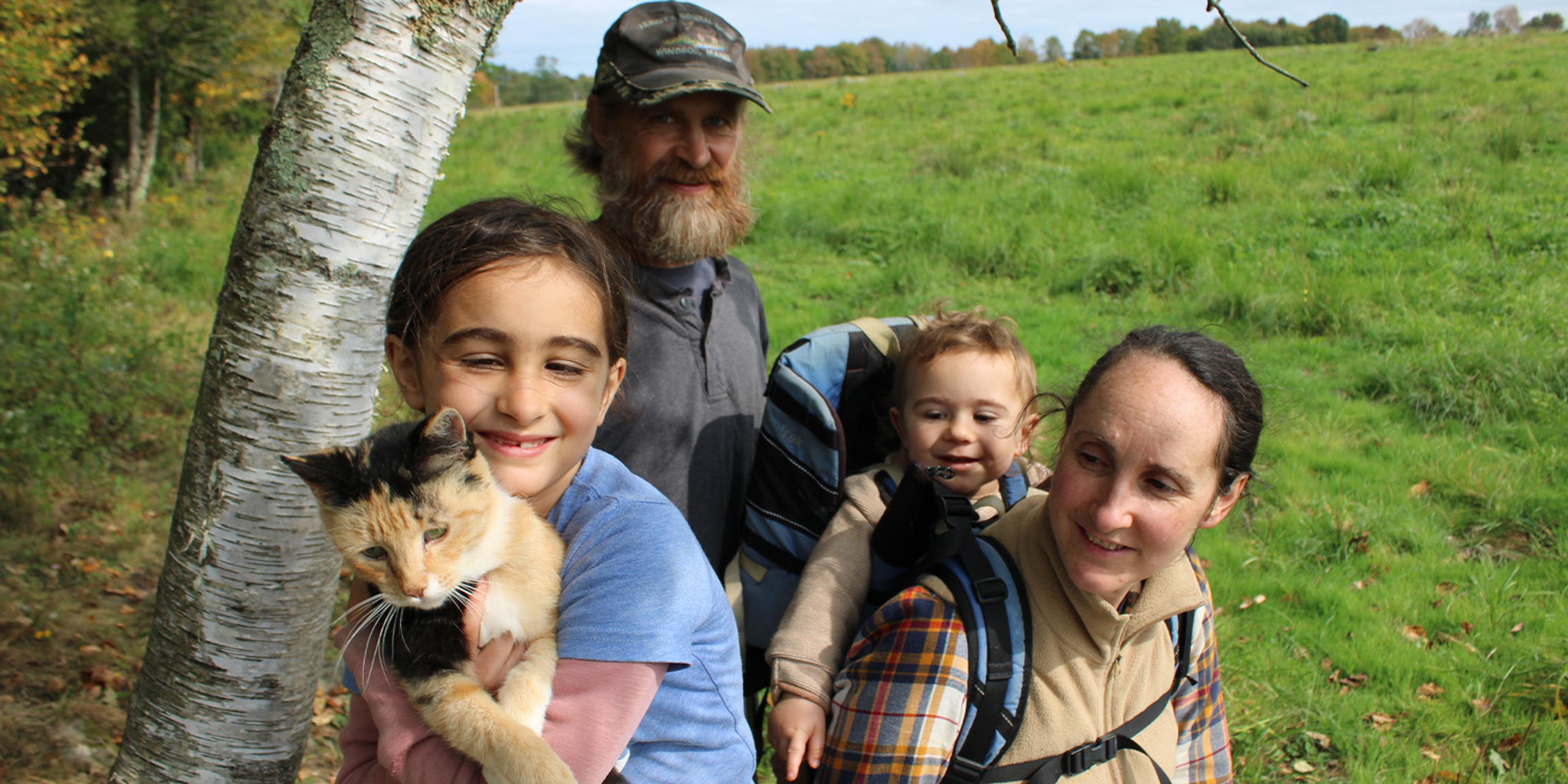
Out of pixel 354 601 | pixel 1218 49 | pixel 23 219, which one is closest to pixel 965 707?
pixel 354 601

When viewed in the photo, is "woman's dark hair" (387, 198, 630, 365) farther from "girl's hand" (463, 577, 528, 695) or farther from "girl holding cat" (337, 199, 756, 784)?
"girl's hand" (463, 577, 528, 695)

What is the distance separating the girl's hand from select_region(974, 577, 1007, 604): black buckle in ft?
3.46

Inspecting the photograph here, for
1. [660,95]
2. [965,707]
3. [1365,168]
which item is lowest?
[965,707]

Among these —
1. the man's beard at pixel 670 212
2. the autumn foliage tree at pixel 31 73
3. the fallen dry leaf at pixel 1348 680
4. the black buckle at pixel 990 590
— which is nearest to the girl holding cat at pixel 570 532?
the black buckle at pixel 990 590

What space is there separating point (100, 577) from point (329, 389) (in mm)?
4301

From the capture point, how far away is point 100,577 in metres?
5.31

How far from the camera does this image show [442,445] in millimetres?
1799

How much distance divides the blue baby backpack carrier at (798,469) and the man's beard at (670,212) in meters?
0.61

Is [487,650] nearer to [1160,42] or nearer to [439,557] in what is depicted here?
[439,557]

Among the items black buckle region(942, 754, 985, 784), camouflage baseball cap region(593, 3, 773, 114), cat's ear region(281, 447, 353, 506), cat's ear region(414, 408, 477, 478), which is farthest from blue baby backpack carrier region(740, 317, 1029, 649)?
cat's ear region(281, 447, 353, 506)

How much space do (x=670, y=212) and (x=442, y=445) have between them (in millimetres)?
1716

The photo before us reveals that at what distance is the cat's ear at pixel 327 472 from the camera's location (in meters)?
1.80

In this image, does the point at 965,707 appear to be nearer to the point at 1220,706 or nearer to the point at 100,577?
the point at 1220,706

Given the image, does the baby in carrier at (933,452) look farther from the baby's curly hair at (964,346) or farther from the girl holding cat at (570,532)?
the girl holding cat at (570,532)
